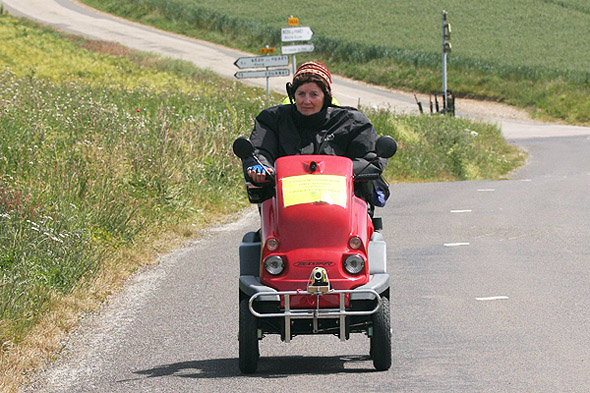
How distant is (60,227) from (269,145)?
373 centimetres

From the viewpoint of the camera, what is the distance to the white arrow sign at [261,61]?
24047mm

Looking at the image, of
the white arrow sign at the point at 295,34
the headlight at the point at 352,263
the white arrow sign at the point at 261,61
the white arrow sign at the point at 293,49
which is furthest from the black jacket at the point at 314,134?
the white arrow sign at the point at 295,34

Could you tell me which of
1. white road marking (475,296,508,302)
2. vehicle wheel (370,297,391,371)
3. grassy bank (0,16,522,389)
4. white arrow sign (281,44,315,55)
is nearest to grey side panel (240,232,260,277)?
vehicle wheel (370,297,391,371)

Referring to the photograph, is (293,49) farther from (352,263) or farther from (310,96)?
(352,263)

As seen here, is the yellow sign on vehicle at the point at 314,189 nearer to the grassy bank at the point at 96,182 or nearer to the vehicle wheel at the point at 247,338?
the vehicle wheel at the point at 247,338

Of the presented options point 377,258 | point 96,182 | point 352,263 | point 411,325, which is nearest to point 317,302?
point 352,263

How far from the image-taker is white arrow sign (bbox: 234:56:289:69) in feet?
78.9

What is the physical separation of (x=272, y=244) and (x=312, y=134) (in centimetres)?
98

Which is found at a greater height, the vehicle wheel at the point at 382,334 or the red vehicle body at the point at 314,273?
the red vehicle body at the point at 314,273

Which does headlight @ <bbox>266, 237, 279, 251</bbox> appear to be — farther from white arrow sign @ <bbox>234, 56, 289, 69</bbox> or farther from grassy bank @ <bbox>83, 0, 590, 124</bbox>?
grassy bank @ <bbox>83, 0, 590, 124</bbox>

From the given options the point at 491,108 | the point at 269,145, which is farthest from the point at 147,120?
the point at 491,108

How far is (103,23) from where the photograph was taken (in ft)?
211

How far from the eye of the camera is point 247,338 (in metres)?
6.71

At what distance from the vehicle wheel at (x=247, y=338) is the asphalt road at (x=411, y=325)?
0.11 metres
